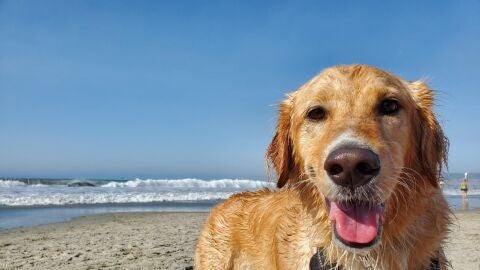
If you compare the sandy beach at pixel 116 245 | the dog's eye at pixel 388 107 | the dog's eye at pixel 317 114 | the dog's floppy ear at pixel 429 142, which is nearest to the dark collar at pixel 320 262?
the dog's floppy ear at pixel 429 142

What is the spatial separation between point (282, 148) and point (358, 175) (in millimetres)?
1282

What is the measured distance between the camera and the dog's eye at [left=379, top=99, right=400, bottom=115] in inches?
134

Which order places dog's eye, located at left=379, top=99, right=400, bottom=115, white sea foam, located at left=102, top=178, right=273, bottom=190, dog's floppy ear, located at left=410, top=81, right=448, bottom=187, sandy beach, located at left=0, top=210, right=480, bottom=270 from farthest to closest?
1. white sea foam, located at left=102, top=178, right=273, bottom=190
2. sandy beach, located at left=0, top=210, right=480, bottom=270
3. dog's floppy ear, located at left=410, top=81, right=448, bottom=187
4. dog's eye, located at left=379, top=99, right=400, bottom=115

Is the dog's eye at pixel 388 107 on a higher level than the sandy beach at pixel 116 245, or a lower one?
higher

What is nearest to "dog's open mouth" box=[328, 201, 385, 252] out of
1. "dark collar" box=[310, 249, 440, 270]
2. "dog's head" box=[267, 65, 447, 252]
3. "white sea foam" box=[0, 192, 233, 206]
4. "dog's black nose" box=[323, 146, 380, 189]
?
"dog's head" box=[267, 65, 447, 252]

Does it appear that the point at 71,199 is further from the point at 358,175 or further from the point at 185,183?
the point at 358,175

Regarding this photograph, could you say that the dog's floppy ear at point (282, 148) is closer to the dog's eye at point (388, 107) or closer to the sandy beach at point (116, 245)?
the dog's eye at point (388, 107)

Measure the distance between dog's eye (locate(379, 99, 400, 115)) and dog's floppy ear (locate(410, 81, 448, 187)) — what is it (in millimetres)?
320

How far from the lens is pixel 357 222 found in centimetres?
305

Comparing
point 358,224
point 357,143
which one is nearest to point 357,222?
point 358,224

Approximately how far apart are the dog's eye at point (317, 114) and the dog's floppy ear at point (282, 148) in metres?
0.48

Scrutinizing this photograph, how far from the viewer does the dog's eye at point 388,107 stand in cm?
341

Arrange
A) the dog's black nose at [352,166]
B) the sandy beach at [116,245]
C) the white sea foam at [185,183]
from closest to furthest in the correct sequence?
the dog's black nose at [352,166]
the sandy beach at [116,245]
the white sea foam at [185,183]

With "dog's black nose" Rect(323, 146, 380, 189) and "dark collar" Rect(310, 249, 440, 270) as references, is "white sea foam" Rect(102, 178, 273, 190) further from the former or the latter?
"dog's black nose" Rect(323, 146, 380, 189)
